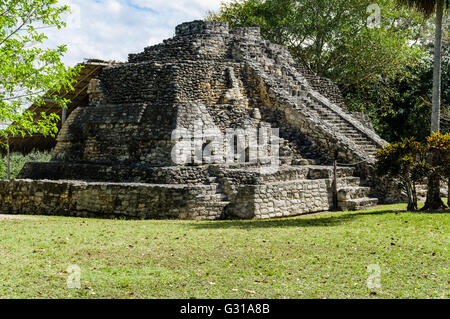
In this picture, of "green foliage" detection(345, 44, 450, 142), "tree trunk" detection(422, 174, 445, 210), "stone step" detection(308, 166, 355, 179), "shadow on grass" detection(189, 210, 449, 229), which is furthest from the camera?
"green foliage" detection(345, 44, 450, 142)

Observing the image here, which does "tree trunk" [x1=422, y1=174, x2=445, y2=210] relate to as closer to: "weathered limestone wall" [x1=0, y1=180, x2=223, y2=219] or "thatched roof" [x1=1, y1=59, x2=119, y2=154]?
"weathered limestone wall" [x1=0, y1=180, x2=223, y2=219]

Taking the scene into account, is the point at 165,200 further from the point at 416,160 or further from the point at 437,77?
the point at 437,77

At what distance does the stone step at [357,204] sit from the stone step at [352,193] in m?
0.16

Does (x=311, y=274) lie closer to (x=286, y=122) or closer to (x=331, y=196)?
(x=331, y=196)

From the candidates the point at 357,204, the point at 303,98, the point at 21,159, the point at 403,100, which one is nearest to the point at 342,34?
the point at 403,100

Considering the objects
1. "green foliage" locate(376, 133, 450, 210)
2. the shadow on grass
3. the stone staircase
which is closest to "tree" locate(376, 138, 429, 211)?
"green foliage" locate(376, 133, 450, 210)

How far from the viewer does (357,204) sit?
14.1 metres

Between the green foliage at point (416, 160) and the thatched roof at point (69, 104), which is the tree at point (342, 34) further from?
the green foliage at point (416, 160)

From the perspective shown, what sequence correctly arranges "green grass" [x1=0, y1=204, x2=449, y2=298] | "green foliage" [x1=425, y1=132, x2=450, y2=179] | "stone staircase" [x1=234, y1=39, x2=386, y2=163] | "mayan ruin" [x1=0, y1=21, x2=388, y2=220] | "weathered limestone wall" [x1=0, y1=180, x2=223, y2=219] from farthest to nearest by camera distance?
"stone staircase" [x1=234, y1=39, x2=386, y2=163] < "mayan ruin" [x1=0, y1=21, x2=388, y2=220] < "weathered limestone wall" [x1=0, y1=180, x2=223, y2=219] < "green foliage" [x1=425, y1=132, x2=450, y2=179] < "green grass" [x1=0, y1=204, x2=449, y2=298]

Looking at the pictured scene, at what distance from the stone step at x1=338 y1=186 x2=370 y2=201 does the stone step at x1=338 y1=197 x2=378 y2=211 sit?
0.16 meters

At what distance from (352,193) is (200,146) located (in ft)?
16.5

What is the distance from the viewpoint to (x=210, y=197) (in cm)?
1295

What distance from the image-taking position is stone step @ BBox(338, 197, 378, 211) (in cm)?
1417

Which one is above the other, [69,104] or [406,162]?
[69,104]
